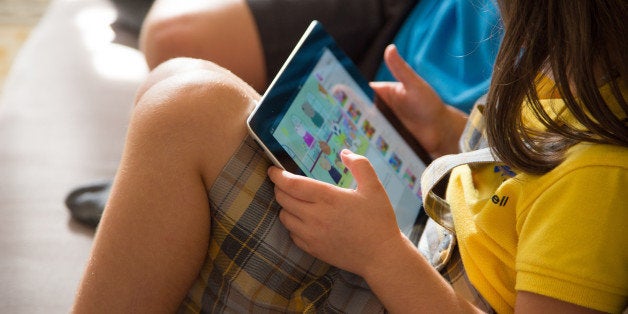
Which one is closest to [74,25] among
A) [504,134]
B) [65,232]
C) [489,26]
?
[65,232]

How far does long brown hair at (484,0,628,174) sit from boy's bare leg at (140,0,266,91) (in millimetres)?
445

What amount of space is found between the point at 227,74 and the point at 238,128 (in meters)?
0.08

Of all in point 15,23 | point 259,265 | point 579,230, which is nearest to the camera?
point 579,230

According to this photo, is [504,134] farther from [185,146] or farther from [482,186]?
[185,146]

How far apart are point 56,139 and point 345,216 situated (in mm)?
536

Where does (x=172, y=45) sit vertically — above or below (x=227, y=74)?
below

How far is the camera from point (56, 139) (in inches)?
39.7

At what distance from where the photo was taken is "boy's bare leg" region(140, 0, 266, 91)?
3.17 feet

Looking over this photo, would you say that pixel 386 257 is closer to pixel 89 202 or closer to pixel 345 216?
pixel 345 216

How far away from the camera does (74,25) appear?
3.90 ft

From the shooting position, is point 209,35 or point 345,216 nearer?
point 345,216

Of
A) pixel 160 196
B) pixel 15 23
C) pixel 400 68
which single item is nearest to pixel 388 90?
pixel 400 68

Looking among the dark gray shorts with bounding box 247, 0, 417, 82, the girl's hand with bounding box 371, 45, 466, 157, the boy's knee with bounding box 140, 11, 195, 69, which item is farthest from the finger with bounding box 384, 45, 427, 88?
the boy's knee with bounding box 140, 11, 195, 69

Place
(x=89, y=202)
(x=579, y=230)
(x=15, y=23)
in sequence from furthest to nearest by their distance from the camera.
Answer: (x=15, y=23) < (x=89, y=202) < (x=579, y=230)
